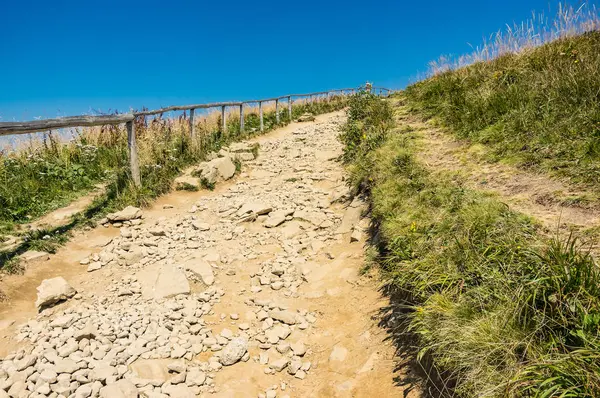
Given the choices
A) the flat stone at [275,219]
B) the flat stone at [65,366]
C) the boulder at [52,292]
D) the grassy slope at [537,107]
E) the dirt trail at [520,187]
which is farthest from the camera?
the flat stone at [275,219]

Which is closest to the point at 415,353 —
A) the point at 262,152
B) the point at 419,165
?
the point at 419,165

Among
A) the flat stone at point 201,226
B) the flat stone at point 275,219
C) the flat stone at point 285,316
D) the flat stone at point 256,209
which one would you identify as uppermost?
the flat stone at point 256,209

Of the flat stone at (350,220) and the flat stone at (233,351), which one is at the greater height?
the flat stone at (350,220)

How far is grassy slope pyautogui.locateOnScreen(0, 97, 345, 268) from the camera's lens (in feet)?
22.0

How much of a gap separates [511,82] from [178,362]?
756 cm

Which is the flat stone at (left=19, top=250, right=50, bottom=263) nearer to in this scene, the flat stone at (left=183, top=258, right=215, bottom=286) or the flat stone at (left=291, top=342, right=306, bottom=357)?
the flat stone at (left=183, top=258, right=215, bottom=286)

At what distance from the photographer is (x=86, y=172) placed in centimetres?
881

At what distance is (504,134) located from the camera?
5.57 m

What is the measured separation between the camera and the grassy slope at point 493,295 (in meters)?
1.92

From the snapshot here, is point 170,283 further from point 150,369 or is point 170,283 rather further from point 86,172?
point 86,172

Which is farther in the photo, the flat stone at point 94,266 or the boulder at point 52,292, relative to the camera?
the flat stone at point 94,266

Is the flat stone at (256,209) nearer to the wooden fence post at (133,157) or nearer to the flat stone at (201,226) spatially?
the flat stone at (201,226)

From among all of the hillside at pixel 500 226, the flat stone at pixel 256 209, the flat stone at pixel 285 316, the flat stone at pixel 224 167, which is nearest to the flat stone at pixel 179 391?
the flat stone at pixel 285 316

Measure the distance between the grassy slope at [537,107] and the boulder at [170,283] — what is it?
4.71 m
